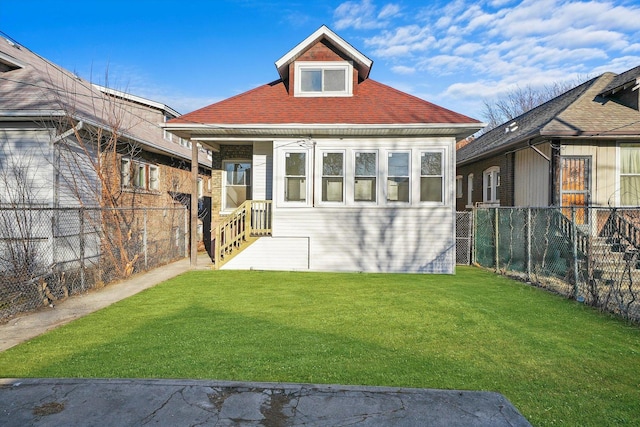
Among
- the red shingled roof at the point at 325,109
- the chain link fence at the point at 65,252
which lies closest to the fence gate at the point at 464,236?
the red shingled roof at the point at 325,109

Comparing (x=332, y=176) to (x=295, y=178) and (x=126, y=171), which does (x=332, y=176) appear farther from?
(x=126, y=171)

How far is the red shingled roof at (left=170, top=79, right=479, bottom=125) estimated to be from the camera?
10.7 metres

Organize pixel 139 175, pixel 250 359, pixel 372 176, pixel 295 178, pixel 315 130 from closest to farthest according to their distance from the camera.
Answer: pixel 250 359 → pixel 315 130 → pixel 372 176 → pixel 295 178 → pixel 139 175

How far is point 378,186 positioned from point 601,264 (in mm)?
5917

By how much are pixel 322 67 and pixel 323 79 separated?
376 millimetres

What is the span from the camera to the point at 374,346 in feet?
15.9

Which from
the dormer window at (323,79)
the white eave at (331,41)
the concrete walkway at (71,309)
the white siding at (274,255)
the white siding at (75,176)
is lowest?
the concrete walkway at (71,309)

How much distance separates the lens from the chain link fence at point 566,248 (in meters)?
7.85

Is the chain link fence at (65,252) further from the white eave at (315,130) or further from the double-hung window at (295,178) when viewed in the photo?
the double-hung window at (295,178)

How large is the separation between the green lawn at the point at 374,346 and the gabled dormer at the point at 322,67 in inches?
289

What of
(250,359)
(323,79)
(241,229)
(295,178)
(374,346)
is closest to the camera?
(250,359)

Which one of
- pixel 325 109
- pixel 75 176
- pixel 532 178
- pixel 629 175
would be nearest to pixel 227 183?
pixel 325 109

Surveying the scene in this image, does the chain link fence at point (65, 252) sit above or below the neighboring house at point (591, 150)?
below

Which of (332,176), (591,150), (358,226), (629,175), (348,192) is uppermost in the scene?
(591,150)
